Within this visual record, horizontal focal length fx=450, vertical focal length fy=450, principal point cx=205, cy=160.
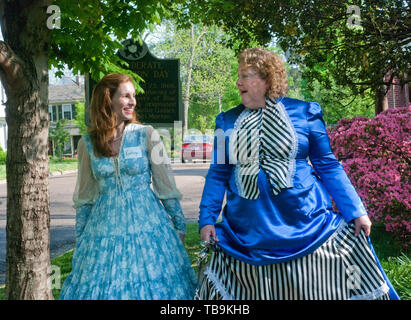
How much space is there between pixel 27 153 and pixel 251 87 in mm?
1807

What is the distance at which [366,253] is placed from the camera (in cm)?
266

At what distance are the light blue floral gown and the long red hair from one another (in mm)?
79

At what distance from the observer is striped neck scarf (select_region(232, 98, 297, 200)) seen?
274cm

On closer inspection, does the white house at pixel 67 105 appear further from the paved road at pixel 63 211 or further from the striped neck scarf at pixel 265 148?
the striped neck scarf at pixel 265 148

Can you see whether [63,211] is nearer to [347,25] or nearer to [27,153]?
[347,25]

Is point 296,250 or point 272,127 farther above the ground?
point 272,127

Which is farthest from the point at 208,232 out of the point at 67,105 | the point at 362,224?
the point at 67,105

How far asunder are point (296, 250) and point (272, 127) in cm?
79

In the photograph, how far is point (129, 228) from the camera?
10.1 feet

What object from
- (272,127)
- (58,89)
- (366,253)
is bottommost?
(366,253)

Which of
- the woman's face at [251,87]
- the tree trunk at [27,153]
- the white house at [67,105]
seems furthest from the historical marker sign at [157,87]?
the white house at [67,105]

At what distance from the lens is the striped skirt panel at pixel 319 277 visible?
2.58m
